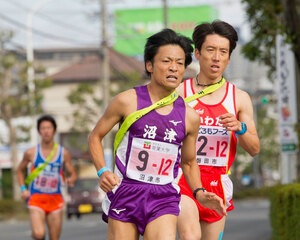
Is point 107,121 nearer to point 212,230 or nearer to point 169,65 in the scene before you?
point 169,65

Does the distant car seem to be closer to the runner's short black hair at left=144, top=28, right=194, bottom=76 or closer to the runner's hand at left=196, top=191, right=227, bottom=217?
the runner's hand at left=196, top=191, right=227, bottom=217

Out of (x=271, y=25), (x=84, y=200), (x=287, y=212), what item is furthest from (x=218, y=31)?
(x=84, y=200)

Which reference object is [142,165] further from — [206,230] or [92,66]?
[92,66]

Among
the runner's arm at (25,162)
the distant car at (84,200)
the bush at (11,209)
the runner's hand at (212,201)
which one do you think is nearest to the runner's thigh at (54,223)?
the runner's arm at (25,162)

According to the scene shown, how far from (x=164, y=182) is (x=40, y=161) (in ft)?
18.4

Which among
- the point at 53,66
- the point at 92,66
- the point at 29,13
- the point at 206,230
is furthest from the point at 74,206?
the point at 53,66

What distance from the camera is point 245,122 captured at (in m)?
6.70

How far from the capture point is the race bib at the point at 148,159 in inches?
225

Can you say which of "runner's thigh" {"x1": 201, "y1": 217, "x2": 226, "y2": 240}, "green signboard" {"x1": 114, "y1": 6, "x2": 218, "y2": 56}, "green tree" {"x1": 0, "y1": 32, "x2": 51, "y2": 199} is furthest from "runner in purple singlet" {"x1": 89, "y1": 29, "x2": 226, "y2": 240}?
"green signboard" {"x1": 114, "y1": 6, "x2": 218, "y2": 56}

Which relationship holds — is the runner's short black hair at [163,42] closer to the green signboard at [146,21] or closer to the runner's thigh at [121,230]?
the runner's thigh at [121,230]

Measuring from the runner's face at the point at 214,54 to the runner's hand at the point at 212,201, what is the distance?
4.05 feet

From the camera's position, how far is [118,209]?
224 inches

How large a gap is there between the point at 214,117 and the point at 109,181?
1598 mm

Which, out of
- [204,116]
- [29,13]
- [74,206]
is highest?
[29,13]
